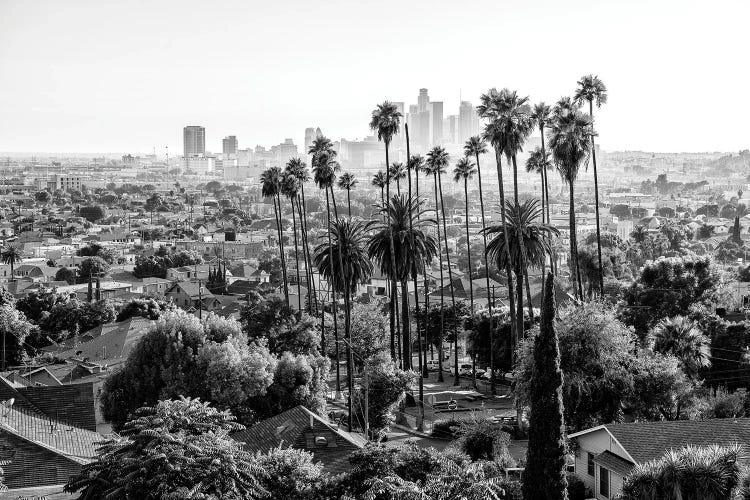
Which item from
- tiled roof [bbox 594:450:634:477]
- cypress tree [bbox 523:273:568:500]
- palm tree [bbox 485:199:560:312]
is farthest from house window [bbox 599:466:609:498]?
palm tree [bbox 485:199:560:312]

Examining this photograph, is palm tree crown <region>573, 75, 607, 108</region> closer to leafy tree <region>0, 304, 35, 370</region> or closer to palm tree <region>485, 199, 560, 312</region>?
palm tree <region>485, 199, 560, 312</region>

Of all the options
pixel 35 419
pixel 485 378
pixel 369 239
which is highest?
pixel 369 239

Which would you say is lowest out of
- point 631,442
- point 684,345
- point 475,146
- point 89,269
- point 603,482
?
point 603,482

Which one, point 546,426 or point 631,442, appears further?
point 631,442

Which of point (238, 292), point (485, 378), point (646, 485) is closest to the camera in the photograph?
point (646, 485)

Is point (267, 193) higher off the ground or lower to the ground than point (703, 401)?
higher

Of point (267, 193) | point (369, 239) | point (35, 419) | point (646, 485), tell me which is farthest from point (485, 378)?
point (646, 485)

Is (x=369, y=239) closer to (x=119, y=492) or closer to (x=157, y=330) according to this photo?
(x=157, y=330)

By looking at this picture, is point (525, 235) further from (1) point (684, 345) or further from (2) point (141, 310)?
(2) point (141, 310)

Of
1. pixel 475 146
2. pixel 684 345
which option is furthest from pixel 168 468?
pixel 475 146
